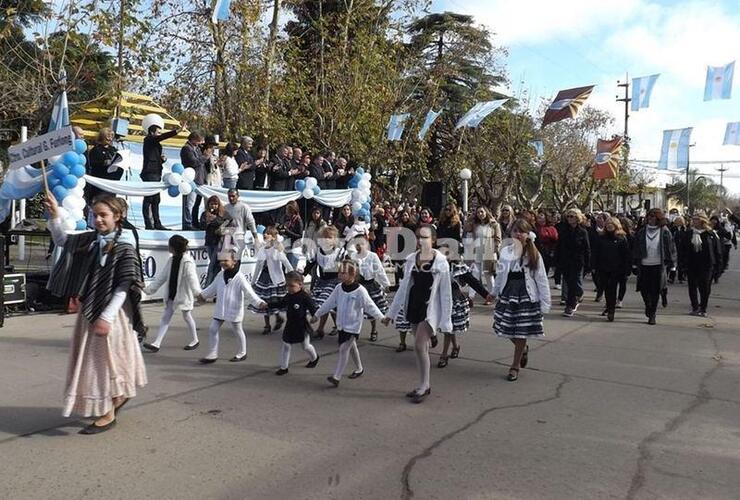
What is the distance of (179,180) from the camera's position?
10773mm

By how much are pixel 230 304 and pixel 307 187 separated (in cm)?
634

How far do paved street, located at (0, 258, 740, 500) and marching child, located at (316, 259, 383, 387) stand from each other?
0.25m

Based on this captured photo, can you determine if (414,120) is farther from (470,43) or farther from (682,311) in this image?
(682,311)

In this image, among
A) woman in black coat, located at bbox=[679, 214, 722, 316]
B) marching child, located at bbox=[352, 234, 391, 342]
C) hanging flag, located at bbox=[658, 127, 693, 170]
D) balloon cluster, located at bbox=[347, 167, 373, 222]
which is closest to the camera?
marching child, located at bbox=[352, 234, 391, 342]

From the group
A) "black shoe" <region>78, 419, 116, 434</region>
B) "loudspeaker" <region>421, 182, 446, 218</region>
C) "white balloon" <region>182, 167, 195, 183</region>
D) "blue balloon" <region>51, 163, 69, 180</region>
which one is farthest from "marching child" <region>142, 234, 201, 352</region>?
"loudspeaker" <region>421, 182, 446, 218</region>

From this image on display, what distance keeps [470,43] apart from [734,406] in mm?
31024

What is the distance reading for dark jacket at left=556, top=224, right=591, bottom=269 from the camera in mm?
11008

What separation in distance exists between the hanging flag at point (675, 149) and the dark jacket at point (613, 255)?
20.0 meters

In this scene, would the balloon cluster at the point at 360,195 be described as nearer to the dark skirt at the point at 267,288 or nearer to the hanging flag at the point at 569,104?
the dark skirt at the point at 267,288

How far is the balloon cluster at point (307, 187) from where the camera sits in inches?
518

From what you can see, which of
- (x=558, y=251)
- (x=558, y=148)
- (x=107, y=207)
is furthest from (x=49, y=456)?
(x=558, y=148)

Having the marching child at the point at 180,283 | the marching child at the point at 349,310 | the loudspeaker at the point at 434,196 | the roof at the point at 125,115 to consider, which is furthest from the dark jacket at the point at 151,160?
the loudspeaker at the point at 434,196

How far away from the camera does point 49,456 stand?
4.22 metres

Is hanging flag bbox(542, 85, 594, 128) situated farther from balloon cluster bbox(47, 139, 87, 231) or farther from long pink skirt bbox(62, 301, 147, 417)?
long pink skirt bbox(62, 301, 147, 417)
